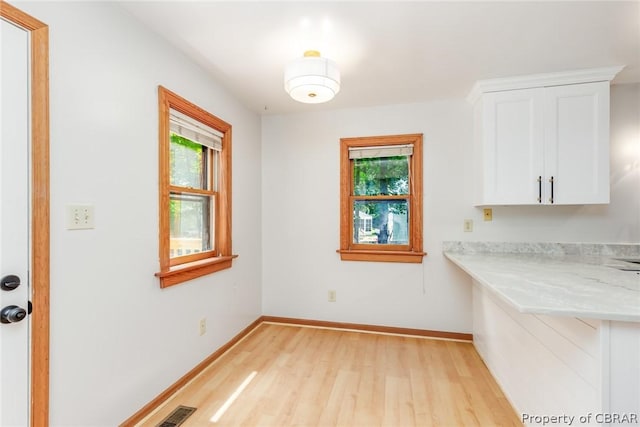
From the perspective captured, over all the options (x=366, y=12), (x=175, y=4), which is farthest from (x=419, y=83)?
(x=175, y=4)

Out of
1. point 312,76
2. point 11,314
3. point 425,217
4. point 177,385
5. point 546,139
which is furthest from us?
point 425,217

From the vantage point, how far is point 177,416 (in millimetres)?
1756

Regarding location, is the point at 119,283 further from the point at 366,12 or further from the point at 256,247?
the point at 366,12

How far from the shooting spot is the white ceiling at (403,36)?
1.60 m

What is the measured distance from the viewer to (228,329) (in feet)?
8.77

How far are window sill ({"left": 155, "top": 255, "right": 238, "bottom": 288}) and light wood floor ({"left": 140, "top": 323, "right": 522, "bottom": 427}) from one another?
2.55ft

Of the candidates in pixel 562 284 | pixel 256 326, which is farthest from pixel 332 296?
pixel 562 284

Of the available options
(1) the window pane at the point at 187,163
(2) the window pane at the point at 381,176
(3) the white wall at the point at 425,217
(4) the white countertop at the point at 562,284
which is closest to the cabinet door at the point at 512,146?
(3) the white wall at the point at 425,217

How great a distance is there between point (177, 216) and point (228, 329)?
1.19 meters

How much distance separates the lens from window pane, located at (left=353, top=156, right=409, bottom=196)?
309 centimetres

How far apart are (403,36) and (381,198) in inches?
63.9

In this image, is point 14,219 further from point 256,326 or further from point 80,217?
point 256,326

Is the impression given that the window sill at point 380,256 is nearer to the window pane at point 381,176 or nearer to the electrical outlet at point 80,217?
the window pane at point 381,176

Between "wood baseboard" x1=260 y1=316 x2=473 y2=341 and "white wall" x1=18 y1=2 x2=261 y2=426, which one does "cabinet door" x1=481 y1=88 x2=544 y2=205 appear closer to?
"wood baseboard" x1=260 y1=316 x2=473 y2=341
